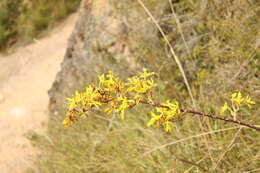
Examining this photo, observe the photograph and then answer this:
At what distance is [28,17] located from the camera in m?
6.77

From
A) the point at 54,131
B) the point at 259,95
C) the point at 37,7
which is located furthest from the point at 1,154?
the point at 37,7

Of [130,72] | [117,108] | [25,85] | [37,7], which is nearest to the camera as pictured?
[117,108]

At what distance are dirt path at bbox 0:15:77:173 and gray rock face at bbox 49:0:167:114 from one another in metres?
0.47

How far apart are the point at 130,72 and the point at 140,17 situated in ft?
1.48

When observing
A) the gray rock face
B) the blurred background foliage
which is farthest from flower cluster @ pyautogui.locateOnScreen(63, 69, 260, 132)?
the blurred background foliage

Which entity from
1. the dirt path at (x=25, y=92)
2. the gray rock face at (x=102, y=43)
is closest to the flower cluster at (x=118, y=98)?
the gray rock face at (x=102, y=43)

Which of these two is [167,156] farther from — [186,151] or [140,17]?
[140,17]

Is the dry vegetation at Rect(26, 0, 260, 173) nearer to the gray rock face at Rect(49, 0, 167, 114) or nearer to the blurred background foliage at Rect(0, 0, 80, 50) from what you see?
the gray rock face at Rect(49, 0, 167, 114)

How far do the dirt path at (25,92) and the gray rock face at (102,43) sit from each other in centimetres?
47

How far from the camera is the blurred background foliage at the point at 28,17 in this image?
646 centimetres

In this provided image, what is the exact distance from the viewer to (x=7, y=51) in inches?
249

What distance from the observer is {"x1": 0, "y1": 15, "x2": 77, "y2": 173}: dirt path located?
344 centimetres

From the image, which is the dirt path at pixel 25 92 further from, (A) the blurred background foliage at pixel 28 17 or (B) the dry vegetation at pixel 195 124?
(B) the dry vegetation at pixel 195 124

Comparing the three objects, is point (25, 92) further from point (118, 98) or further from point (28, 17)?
point (118, 98)
